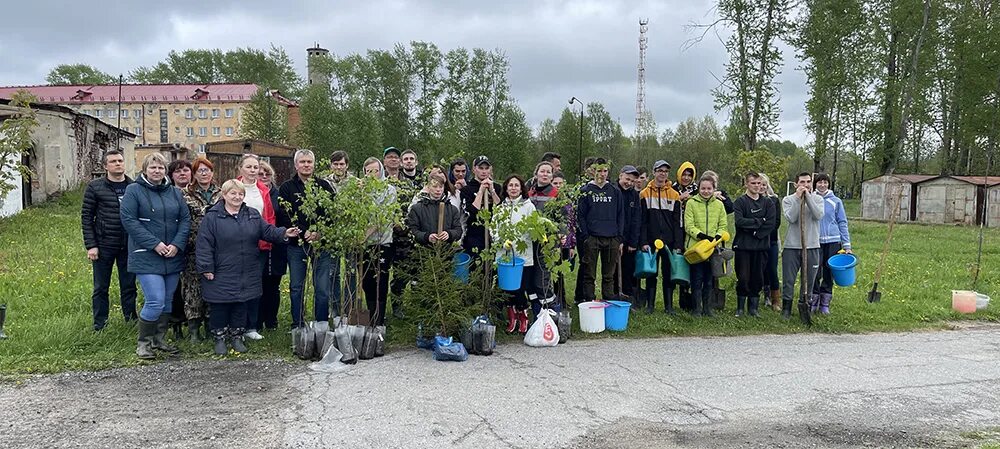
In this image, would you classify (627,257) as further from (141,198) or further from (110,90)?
(110,90)

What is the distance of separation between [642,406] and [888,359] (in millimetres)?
3316

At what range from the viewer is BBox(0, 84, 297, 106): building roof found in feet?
220

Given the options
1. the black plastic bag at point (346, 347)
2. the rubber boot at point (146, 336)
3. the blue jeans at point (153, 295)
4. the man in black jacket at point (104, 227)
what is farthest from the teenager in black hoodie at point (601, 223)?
the man in black jacket at point (104, 227)

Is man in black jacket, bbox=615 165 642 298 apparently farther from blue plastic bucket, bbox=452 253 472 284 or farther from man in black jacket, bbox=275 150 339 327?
man in black jacket, bbox=275 150 339 327

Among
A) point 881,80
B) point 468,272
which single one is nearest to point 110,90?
point 881,80

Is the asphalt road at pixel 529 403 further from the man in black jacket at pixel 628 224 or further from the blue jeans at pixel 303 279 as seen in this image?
the man in black jacket at pixel 628 224

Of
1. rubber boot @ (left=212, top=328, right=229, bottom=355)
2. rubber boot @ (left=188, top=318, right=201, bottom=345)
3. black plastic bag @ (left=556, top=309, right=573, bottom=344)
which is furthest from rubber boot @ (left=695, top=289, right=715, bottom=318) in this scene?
rubber boot @ (left=188, top=318, right=201, bottom=345)

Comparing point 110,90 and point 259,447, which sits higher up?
point 110,90

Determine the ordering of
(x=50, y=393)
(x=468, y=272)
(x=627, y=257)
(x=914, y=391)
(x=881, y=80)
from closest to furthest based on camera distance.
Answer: (x=50, y=393)
(x=914, y=391)
(x=468, y=272)
(x=627, y=257)
(x=881, y=80)

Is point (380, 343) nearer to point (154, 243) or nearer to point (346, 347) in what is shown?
point (346, 347)

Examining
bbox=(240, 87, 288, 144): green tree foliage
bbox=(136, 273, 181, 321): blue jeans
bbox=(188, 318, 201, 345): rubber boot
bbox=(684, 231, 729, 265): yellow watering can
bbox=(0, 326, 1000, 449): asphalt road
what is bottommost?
bbox=(0, 326, 1000, 449): asphalt road

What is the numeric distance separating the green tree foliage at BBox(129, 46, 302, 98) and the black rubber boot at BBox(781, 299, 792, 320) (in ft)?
222

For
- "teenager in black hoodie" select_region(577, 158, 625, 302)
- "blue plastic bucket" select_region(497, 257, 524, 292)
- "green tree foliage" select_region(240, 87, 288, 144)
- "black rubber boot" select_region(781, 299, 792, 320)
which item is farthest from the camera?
"green tree foliage" select_region(240, 87, 288, 144)

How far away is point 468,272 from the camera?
6785 millimetres
